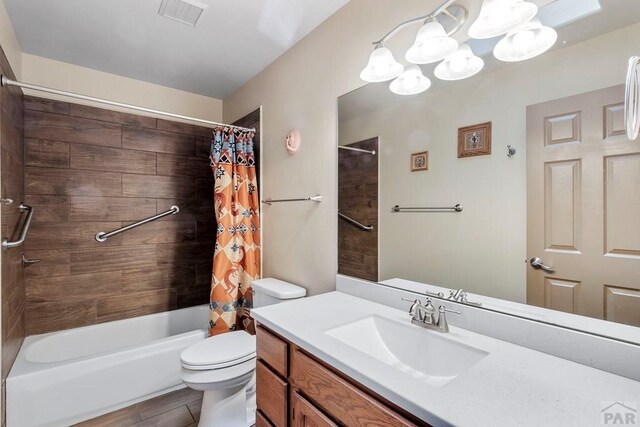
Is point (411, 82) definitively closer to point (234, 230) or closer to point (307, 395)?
point (307, 395)

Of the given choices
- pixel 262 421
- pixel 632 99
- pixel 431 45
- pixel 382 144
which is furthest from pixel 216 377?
pixel 632 99

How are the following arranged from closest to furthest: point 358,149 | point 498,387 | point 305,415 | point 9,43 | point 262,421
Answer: point 498,387, point 305,415, point 262,421, point 358,149, point 9,43

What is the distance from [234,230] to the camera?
2299mm

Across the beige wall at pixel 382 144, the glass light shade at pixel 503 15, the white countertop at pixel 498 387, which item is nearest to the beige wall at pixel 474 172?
the beige wall at pixel 382 144

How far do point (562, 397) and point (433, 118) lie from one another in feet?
3.38

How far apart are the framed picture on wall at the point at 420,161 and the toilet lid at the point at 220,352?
4.34 feet

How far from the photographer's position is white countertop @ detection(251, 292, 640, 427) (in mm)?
626

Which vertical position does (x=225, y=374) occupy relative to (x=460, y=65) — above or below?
below

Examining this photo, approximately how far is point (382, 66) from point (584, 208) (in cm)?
92

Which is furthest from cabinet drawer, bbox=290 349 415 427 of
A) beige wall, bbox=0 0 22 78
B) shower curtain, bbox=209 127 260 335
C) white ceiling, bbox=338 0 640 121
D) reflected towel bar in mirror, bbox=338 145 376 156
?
beige wall, bbox=0 0 22 78

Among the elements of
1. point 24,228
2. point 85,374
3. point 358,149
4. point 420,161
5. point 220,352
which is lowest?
point 85,374

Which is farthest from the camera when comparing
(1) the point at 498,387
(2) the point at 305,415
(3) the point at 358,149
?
(3) the point at 358,149

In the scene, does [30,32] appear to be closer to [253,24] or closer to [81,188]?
[81,188]

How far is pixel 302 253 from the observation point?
1.96 metres
